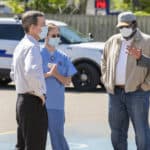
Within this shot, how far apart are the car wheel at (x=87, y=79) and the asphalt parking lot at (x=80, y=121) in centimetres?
21

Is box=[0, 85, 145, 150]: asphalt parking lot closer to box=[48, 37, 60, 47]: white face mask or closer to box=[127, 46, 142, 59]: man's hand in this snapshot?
box=[48, 37, 60, 47]: white face mask

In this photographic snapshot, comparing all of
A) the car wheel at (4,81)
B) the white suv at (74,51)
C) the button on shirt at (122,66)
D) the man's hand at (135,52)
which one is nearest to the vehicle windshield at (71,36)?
the white suv at (74,51)

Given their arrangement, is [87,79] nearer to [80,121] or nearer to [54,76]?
[80,121]

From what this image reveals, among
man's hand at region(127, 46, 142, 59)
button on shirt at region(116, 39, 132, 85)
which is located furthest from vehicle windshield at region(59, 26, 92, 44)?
man's hand at region(127, 46, 142, 59)

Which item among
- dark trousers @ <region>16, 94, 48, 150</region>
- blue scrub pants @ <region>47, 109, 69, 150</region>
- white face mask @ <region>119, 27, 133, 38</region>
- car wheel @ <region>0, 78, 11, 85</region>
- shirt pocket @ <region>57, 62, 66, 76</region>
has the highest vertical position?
white face mask @ <region>119, 27, 133, 38</region>

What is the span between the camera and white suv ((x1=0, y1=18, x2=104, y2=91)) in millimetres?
17734

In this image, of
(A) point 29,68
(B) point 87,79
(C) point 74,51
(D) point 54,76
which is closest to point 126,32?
(D) point 54,76

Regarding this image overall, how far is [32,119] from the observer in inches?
260

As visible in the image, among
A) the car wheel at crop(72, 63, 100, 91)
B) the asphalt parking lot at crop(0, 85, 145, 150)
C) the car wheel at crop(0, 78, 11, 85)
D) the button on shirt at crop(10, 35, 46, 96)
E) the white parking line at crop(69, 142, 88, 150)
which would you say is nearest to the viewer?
the button on shirt at crop(10, 35, 46, 96)

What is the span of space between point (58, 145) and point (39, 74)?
5.66ft

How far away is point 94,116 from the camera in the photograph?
13156mm

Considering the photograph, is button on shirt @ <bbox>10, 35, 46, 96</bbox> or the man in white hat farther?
the man in white hat

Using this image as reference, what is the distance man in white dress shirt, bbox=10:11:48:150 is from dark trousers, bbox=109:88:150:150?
4.62 feet

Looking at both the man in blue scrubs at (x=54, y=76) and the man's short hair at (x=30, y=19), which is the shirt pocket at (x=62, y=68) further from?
the man's short hair at (x=30, y=19)
